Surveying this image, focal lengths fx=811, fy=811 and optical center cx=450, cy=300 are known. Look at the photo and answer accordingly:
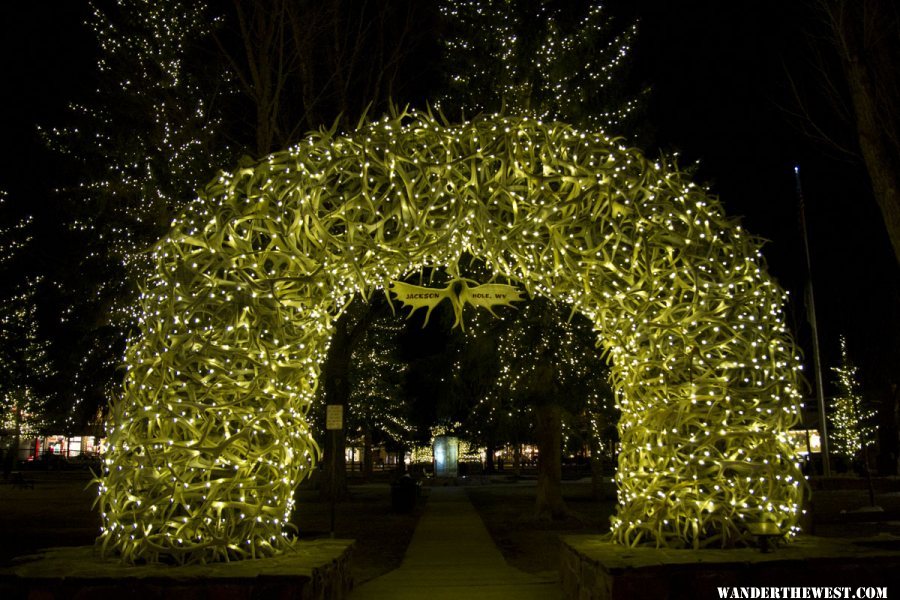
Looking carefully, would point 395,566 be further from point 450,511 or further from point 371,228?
point 450,511

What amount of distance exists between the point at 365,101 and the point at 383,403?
639 inches

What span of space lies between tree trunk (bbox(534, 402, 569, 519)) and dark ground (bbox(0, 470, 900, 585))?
1.03 feet

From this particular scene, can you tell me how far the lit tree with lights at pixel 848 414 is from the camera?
3328 cm

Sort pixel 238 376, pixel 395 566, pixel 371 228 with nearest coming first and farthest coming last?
pixel 238 376
pixel 371 228
pixel 395 566

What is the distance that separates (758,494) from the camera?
7289 mm

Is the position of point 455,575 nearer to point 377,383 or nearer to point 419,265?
point 419,265

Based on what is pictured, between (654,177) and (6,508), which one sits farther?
(6,508)

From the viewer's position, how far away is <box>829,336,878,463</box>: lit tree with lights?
109ft

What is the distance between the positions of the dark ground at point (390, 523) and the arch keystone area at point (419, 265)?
1394 mm

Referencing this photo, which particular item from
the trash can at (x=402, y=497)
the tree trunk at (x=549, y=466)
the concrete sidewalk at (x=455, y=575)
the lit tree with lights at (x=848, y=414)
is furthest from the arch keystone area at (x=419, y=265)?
the lit tree with lights at (x=848, y=414)

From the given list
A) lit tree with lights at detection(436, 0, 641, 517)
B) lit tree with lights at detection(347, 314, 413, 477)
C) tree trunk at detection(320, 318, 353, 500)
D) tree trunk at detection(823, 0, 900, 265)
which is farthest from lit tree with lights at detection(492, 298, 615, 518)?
lit tree with lights at detection(347, 314, 413, 477)

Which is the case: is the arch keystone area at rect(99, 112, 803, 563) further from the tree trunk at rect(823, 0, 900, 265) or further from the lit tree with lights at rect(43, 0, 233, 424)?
the lit tree with lights at rect(43, 0, 233, 424)

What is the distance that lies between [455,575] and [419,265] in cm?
464

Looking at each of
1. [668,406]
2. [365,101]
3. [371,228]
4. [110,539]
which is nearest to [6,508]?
[365,101]
